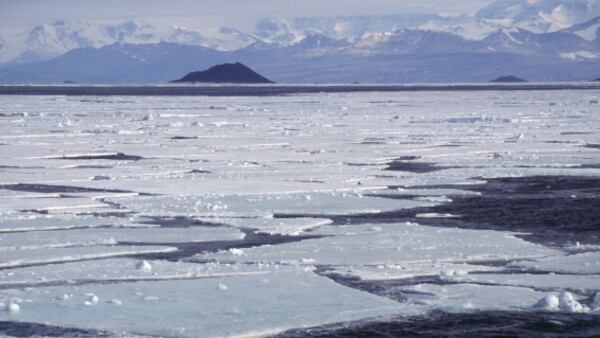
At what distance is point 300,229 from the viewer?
11.8m

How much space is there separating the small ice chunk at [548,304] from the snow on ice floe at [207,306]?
0.95 m

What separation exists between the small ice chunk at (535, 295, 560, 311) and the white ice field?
14mm

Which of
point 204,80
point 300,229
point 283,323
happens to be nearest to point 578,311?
point 283,323

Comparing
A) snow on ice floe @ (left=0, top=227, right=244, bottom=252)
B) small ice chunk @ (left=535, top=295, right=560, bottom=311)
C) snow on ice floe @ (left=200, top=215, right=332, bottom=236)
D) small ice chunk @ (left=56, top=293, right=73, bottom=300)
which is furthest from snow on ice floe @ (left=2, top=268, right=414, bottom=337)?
snow on ice floe @ (left=200, top=215, right=332, bottom=236)

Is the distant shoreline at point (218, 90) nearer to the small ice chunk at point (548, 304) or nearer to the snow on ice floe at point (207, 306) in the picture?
the snow on ice floe at point (207, 306)

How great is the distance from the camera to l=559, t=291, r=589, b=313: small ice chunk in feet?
26.4

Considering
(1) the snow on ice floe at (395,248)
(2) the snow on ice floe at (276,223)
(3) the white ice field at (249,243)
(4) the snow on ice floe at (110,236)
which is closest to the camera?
(3) the white ice field at (249,243)

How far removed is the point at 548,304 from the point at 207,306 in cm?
252

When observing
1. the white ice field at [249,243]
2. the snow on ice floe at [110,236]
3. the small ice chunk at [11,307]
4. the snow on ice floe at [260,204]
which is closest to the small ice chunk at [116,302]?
the white ice field at [249,243]

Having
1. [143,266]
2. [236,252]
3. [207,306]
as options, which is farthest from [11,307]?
[236,252]

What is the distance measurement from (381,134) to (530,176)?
417 inches

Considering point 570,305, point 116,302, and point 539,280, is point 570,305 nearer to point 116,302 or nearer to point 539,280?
point 539,280

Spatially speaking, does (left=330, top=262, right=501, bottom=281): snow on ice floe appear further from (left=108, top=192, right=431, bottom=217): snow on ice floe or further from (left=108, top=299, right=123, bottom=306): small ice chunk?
(left=108, top=192, right=431, bottom=217): snow on ice floe

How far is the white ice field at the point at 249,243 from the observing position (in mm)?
8047
